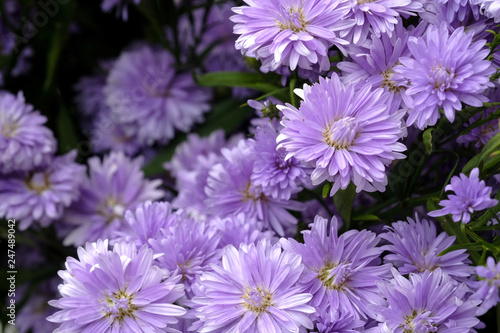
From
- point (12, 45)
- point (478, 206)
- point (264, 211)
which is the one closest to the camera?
point (478, 206)

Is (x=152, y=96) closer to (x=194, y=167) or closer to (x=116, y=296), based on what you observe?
(x=194, y=167)

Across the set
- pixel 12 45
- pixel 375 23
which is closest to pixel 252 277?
pixel 375 23

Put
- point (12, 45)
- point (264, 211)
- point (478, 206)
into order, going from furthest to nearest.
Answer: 1. point (12, 45)
2. point (264, 211)
3. point (478, 206)

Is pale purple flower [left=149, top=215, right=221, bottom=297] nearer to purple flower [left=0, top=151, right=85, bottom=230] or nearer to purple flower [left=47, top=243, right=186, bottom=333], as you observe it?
purple flower [left=47, top=243, right=186, bottom=333]

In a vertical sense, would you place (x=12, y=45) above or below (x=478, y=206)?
above

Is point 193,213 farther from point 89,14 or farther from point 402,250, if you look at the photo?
point 89,14

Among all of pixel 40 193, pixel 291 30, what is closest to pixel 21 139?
pixel 40 193

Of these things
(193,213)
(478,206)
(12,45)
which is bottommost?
(478,206)

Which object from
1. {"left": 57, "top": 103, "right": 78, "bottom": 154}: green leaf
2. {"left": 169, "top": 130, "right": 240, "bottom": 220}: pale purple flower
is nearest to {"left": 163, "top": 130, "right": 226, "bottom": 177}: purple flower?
{"left": 169, "top": 130, "right": 240, "bottom": 220}: pale purple flower
